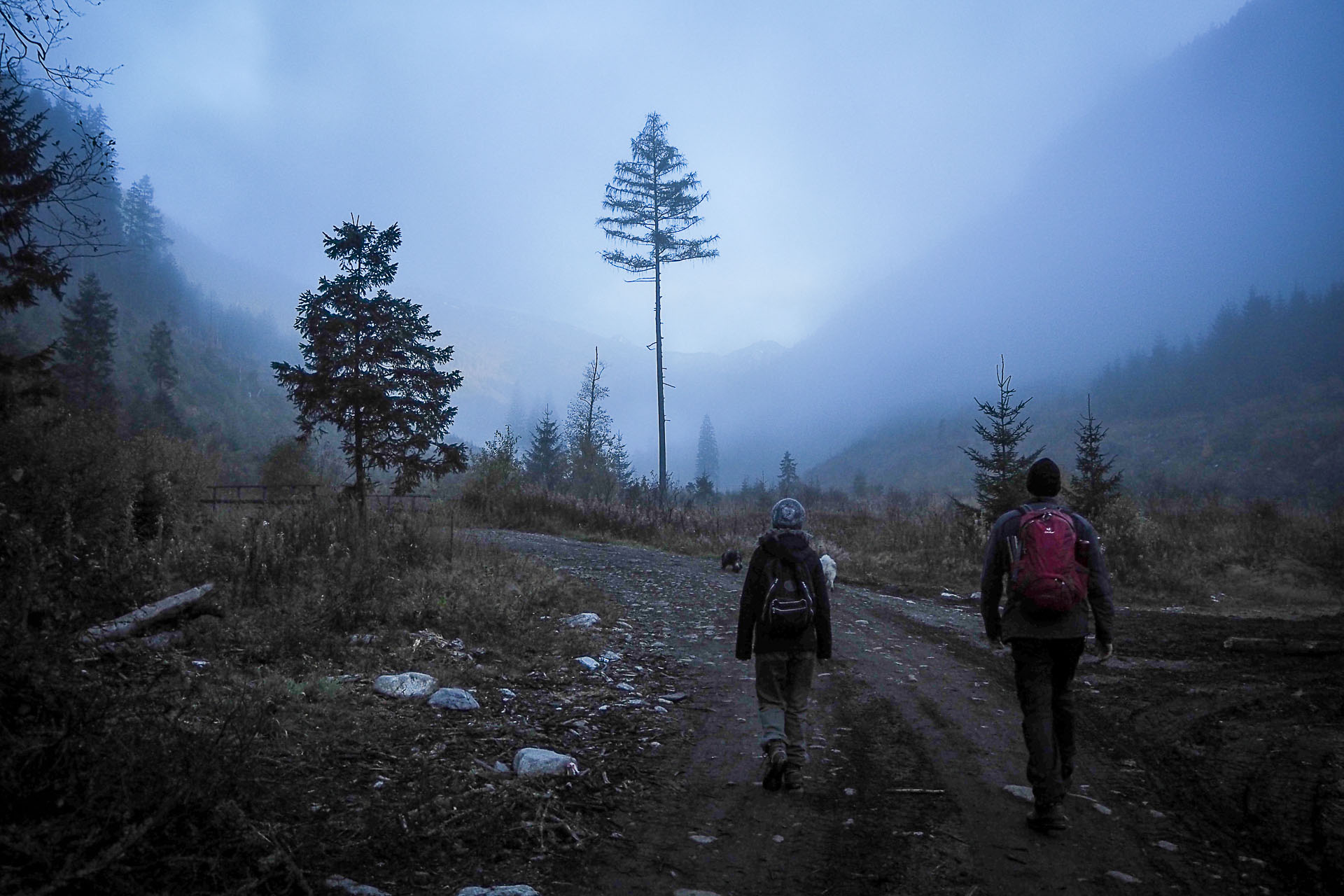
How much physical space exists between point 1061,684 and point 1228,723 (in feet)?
9.69

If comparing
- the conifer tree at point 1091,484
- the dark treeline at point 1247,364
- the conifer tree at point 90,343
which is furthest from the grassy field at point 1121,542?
the dark treeline at point 1247,364

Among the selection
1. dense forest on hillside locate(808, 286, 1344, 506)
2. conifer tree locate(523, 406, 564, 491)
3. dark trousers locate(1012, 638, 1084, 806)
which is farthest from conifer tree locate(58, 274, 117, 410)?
dense forest on hillside locate(808, 286, 1344, 506)

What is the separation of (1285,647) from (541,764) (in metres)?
Result: 10.1

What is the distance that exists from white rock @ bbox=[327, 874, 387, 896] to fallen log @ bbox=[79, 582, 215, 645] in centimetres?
323

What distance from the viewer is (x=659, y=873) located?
137 inches

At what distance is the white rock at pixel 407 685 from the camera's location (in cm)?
577

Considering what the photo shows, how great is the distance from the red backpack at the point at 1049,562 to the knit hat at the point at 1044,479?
0.17 metres

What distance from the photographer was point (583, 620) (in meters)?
9.38

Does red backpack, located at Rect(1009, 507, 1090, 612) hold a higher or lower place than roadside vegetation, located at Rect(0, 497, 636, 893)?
higher

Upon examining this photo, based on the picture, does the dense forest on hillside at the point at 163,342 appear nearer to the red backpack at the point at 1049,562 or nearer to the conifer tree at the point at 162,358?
the conifer tree at the point at 162,358

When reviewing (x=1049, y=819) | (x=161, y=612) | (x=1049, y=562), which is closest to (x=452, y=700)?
(x=161, y=612)

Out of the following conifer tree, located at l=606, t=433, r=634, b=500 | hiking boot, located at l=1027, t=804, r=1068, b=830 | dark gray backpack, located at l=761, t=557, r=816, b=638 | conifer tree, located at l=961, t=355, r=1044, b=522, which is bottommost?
hiking boot, located at l=1027, t=804, r=1068, b=830

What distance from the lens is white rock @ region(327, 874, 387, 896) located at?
302 cm

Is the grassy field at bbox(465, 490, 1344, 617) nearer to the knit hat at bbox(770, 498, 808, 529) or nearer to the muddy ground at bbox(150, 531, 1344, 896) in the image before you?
the muddy ground at bbox(150, 531, 1344, 896)
